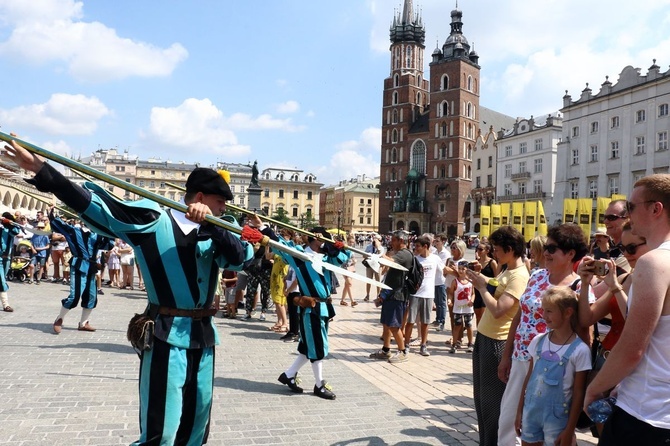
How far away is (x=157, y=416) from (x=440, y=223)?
77793mm

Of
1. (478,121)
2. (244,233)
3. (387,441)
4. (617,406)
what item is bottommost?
(387,441)

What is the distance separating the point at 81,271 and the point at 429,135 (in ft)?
249

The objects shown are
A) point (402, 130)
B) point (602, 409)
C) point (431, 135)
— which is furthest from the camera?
point (402, 130)

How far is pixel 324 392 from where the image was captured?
6.18 m

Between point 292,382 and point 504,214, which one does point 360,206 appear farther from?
point 292,382

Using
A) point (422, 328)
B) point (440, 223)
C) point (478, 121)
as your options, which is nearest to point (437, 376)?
point (422, 328)

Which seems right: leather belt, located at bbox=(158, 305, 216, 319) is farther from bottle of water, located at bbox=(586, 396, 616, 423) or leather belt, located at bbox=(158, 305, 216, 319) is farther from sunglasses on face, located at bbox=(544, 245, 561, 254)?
sunglasses on face, located at bbox=(544, 245, 561, 254)

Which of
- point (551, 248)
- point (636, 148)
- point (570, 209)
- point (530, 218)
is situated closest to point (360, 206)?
point (636, 148)

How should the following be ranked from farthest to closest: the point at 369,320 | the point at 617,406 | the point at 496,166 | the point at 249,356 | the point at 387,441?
the point at 496,166 → the point at 369,320 → the point at 249,356 → the point at 387,441 → the point at 617,406

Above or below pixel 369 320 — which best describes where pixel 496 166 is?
above

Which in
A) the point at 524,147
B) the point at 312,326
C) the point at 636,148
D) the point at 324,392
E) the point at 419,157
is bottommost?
the point at 324,392

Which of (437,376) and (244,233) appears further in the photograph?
(437,376)

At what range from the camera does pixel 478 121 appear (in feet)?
264

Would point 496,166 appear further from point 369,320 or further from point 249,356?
point 249,356
